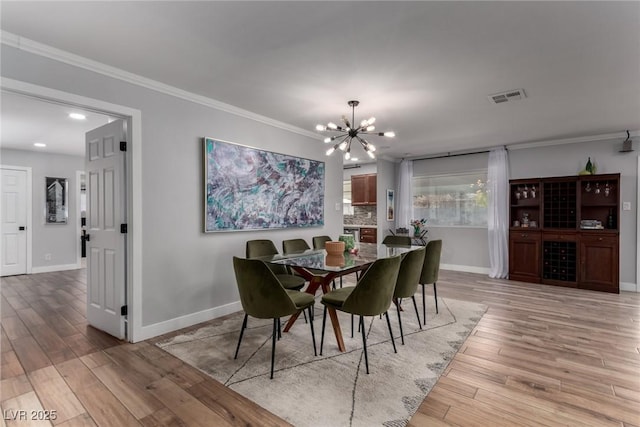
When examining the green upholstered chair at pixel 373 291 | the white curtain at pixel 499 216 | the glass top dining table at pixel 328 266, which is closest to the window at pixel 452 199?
the white curtain at pixel 499 216

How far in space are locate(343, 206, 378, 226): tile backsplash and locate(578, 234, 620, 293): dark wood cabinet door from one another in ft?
13.1

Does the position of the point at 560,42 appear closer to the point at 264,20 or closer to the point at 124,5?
the point at 264,20

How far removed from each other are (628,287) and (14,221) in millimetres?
10826

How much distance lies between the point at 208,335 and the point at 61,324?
5.64ft

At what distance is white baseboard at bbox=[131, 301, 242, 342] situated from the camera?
303 cm

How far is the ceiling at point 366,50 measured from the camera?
201cm

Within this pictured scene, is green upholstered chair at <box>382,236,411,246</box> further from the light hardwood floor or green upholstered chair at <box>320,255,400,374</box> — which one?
green upholstered chair at <box>320,255,400,374</box>

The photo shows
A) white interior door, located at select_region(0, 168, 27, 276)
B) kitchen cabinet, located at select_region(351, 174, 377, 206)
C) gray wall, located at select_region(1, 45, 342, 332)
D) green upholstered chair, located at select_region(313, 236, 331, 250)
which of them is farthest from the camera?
kitchen cabinet, located at select_region(351, 174, 377, 206)

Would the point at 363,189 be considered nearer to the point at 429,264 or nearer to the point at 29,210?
the point at 429,264

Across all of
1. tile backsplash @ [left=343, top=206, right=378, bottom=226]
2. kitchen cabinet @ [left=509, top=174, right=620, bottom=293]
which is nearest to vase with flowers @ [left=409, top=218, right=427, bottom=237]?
tile backsplash @ [left=343, top=206, right=378, bottom=226]

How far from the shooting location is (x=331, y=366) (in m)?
2.51

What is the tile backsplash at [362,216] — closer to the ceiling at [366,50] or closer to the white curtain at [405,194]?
the white curtain at [405,194]

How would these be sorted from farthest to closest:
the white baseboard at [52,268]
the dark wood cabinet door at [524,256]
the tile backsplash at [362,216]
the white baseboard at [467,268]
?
the tile backsplash at [362,216]
the white baseboard at [467,268]
the white baseboard at [52,268]
the dark wood cabinet door at [524,256]

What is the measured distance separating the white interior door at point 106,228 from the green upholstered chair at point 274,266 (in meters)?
1.31
